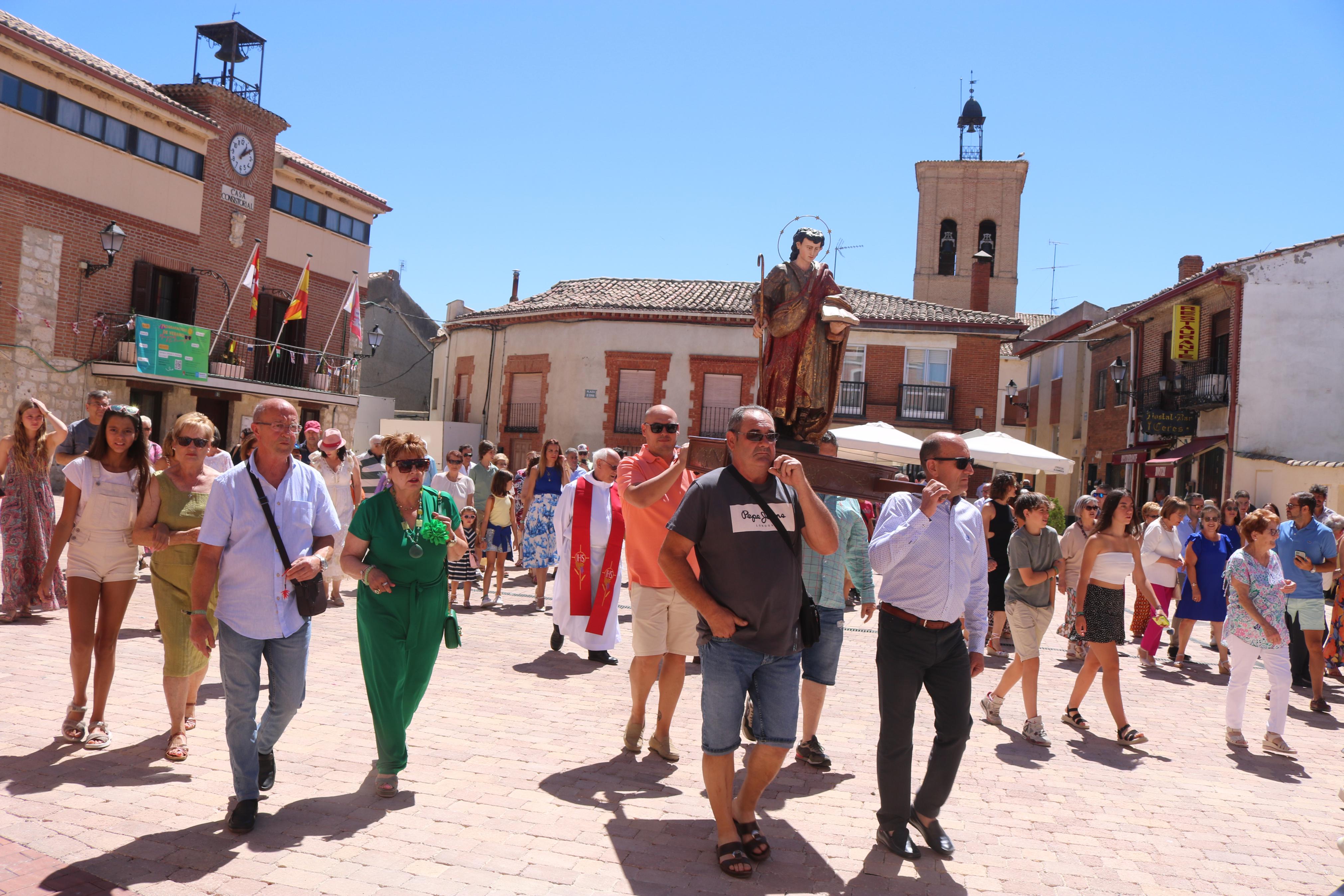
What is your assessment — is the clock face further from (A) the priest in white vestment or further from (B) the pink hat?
(A) the priest in white vestment

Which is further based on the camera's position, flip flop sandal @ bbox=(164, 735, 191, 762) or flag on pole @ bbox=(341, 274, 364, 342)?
flag on pole @ bbox=(341, 274, 364, 342)

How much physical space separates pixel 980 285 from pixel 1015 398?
4882mm

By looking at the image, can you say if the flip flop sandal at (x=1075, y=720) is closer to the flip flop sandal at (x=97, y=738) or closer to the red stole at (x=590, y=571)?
the red stole at (x=590, y=571)

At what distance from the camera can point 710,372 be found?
99.9 ft

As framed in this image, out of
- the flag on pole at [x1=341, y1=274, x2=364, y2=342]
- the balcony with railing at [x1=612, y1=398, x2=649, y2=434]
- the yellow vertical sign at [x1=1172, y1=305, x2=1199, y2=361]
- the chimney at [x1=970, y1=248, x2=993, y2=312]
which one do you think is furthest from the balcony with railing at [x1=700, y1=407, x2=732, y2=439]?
the yellow vertical sign at [x1=1172, y1=305, x2=1199, y2=361]

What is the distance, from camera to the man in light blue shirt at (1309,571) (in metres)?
8.23

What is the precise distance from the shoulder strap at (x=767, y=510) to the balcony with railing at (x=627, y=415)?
26879mm

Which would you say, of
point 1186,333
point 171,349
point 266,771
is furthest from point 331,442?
point 1186,333

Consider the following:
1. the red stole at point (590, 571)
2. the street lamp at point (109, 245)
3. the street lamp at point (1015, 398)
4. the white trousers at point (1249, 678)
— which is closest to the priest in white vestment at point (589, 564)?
the red stole at point (590, 571)

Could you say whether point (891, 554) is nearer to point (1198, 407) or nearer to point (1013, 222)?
point (1198, 407)

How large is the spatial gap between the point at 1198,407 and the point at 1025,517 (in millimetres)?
18446

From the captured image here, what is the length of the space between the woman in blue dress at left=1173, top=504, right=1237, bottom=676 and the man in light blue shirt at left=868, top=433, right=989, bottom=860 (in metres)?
6.46

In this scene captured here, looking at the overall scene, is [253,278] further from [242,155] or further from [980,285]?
[980,285]

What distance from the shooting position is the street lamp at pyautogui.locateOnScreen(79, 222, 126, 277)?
19641 millimetres
